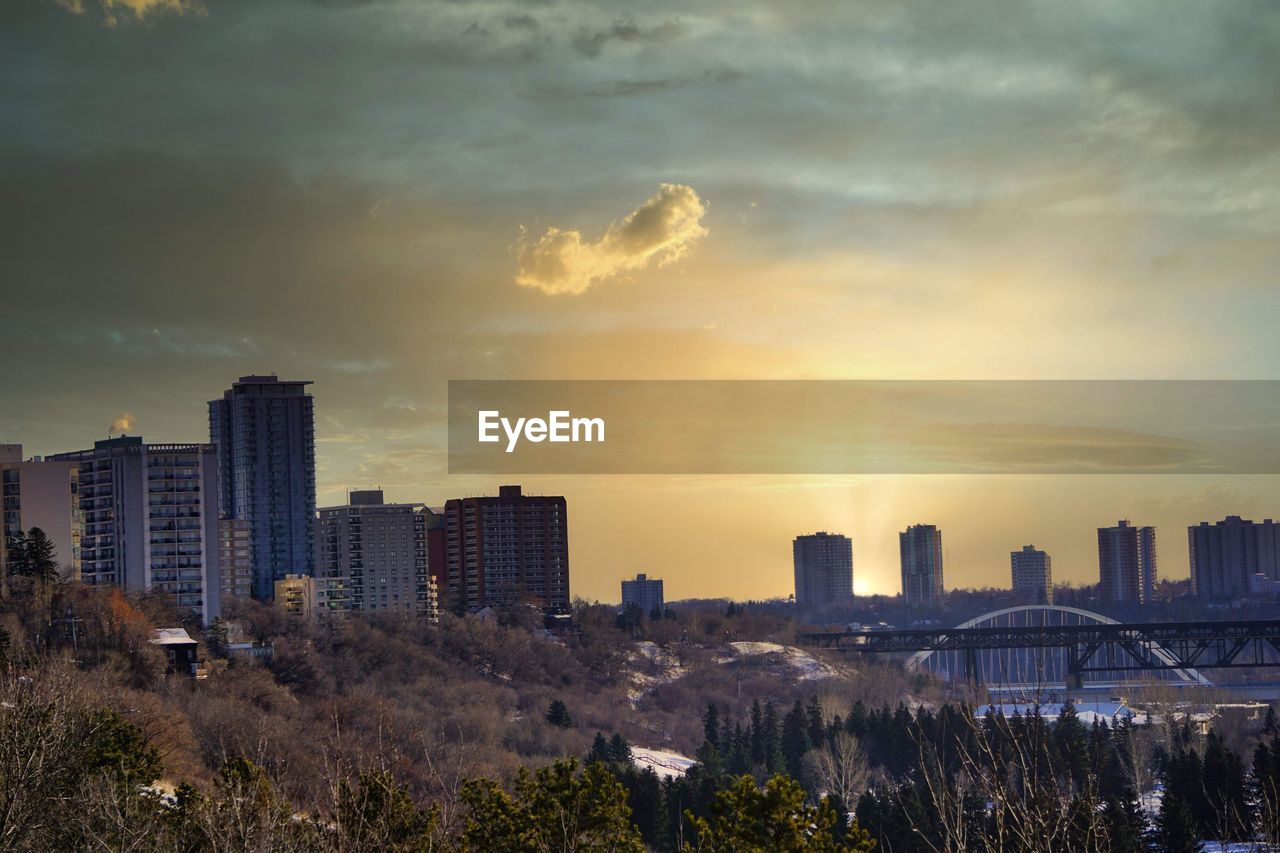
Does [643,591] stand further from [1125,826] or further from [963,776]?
[1125,826]

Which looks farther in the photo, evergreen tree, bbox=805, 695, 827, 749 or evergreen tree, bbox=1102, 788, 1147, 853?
evergreen tree, bbox=805, 695, 827, 749

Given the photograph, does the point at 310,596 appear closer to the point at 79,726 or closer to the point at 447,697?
the point at 447,697

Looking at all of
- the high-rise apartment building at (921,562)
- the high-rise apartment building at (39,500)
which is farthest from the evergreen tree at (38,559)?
the high-rise apartment building at (921,562)

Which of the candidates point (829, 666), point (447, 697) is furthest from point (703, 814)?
point (829, 666)

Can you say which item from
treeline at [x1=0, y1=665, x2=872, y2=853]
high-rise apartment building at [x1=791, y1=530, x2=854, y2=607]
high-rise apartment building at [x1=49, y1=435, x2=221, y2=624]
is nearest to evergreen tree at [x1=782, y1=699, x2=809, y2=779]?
high-rise apartment building at [x1=49, y1=435, x2=221, y2=624]

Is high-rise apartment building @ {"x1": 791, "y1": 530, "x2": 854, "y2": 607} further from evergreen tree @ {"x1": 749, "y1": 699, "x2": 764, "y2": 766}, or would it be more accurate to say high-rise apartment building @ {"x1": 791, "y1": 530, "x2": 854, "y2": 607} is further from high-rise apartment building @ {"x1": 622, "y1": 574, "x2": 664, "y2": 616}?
evergreen tree @ {"x1": 749, "y1": 699, "x2": 764, "y2": 766}
